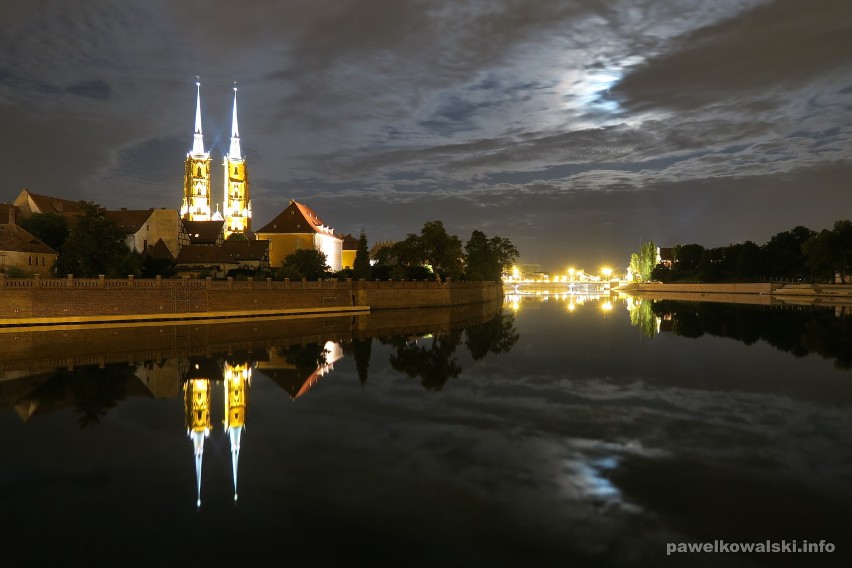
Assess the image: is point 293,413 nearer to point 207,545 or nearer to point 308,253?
point 207,545

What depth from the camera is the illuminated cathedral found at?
421 feet

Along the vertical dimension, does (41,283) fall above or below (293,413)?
above

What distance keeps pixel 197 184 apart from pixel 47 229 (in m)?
72.7

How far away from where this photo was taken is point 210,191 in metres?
133

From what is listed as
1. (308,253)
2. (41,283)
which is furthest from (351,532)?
(308,253)

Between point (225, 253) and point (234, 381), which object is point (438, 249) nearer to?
point (225, 253)

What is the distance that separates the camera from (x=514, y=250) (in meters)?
128

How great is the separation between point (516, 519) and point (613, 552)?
158 centimetres

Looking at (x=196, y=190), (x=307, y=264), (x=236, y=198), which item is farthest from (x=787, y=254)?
(x=196, y=190)

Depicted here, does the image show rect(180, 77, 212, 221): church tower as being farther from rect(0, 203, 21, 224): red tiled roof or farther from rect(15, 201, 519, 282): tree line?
rect(0, 203, 21, 224): red tiled roof

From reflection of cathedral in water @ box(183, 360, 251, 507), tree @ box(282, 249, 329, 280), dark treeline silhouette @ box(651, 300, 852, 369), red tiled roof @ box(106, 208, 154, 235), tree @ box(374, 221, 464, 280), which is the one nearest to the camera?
reflection of cathedral in water @ box(183, 360, 251, 507)

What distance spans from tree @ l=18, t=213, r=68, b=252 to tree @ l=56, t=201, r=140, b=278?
1238 cm

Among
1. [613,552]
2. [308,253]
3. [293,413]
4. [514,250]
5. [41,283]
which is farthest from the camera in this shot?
[514,250]

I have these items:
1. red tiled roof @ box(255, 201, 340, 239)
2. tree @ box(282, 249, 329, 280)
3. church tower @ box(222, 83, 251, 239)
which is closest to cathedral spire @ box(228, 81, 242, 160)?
church tower @ box(222, 83, 251, 239)
